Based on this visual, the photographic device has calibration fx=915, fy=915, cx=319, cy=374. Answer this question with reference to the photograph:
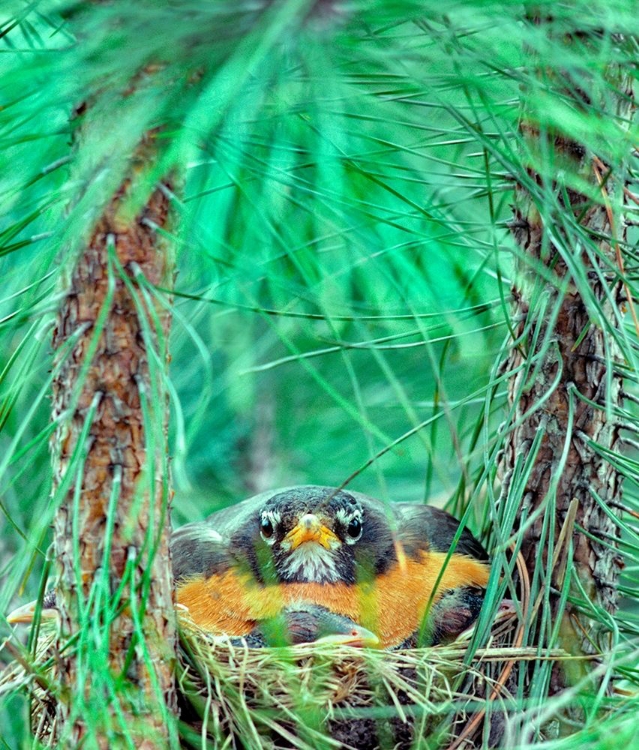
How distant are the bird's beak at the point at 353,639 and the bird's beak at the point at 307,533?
285 millimetres

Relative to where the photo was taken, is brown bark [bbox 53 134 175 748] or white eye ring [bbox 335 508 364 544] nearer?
brown bark [bbox 53 134 175 748]

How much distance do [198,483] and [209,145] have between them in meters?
2.77

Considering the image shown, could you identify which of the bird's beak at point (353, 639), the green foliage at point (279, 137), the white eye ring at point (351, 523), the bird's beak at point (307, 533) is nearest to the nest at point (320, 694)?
the bird's beak at point (353, 639)

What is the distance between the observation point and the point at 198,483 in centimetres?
381

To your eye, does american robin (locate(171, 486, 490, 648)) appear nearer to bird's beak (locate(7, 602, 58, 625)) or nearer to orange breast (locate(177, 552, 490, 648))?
orange breast (locate(177, 552, 490, 648))

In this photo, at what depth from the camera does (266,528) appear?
2438mm

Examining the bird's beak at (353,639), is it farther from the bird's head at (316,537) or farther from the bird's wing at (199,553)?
the bird's wing at (199,553)

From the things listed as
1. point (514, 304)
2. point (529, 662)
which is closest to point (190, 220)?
point (514, 304)

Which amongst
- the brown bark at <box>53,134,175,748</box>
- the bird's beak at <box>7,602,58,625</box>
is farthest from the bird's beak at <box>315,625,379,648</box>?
the brown bark at <box>53,134,175,748</box>

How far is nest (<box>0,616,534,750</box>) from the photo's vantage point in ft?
5.45

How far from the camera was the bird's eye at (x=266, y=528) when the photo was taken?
243cm

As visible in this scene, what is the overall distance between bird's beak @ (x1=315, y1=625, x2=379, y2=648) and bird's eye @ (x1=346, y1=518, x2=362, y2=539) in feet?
1.19

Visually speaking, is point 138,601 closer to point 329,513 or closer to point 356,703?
point 356,703

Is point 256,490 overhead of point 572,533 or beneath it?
beneath
